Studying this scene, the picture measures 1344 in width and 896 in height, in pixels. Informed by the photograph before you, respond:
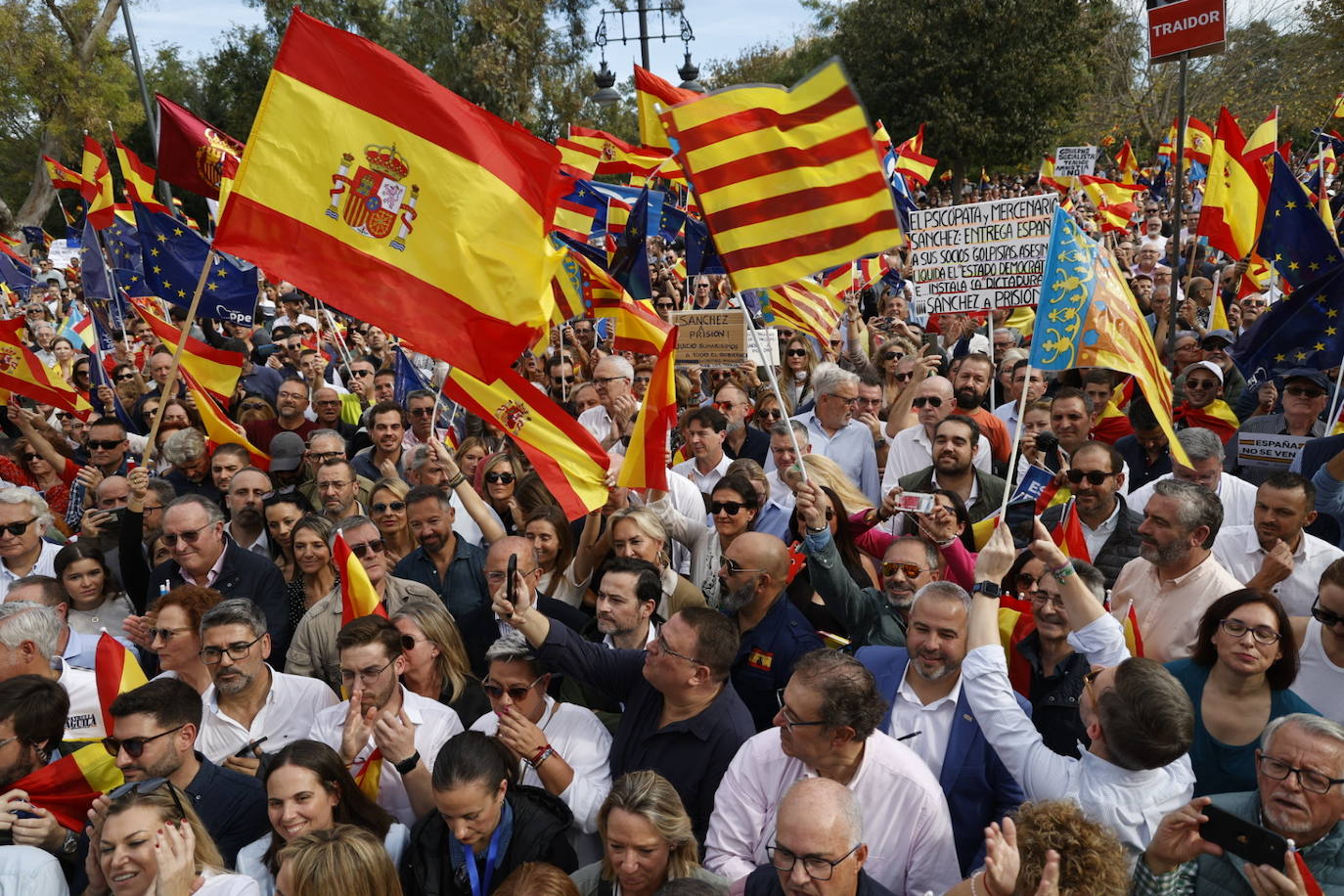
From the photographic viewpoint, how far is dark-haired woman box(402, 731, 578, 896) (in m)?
3.76

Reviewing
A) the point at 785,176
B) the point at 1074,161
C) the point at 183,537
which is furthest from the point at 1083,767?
the point at 1074,161

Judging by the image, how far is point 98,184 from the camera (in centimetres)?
1330

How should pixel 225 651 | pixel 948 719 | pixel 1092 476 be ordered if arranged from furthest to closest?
pixel 1092 476, pixel 225 651, pixel 948 719

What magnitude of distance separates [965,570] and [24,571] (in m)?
5.36

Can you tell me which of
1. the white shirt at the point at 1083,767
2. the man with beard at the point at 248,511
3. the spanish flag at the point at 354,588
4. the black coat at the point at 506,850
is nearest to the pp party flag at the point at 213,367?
the man with beard at the point at 248,511

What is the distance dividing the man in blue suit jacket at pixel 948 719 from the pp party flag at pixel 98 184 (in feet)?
39.6

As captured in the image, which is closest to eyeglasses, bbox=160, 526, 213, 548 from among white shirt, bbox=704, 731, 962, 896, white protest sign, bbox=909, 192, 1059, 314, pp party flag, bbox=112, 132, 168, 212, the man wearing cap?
white shirt, bbox=704, 731, 962, 896

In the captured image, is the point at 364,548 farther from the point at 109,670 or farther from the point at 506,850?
the point at 506,850

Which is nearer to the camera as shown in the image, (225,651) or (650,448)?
(225,651)

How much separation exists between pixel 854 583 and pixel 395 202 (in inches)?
105

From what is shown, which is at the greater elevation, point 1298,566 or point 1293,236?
point 1293,236

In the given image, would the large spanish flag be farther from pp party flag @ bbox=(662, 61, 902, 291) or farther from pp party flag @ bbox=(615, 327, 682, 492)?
pp party flag @ bbox=(615, 327, 682, 492)

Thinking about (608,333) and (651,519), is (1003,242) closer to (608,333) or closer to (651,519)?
(651,519)

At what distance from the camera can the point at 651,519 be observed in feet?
19.0
